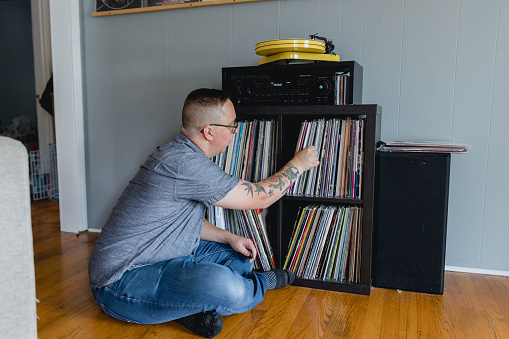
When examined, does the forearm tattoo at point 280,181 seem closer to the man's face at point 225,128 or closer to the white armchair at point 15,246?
the man's face at point 225,128

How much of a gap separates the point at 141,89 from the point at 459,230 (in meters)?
1.82

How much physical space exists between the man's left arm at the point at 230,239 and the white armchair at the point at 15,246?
39.0 inches

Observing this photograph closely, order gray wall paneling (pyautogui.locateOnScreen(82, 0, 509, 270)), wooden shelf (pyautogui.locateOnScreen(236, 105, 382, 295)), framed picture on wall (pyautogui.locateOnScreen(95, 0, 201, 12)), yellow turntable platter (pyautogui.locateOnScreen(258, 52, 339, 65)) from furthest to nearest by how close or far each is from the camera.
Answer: framed picture on wall (pyautogui.locateOnScreen(95, 0, 201, 12)) → gray wall paneling (pyautogui.locateOnScreen(82, 0, 509, 270)) → yellow turntable platter (pyautogui.locateOnScreen(258, 52, 339, 65)) → wooden shelf (pyautogui.locateOnScreen(236, 105, 382, 295))

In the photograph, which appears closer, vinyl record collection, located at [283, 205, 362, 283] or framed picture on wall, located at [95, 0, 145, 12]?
vinyl record collection, located at [283, 205, 362, 283]

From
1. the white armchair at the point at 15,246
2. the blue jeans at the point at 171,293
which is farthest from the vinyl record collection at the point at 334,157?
the white armchair at the point at 15,246

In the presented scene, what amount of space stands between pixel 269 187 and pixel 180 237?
38cm

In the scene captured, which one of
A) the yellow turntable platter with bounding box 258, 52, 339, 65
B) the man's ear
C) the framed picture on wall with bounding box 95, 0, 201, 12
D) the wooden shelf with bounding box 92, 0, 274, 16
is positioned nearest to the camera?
the man's ear

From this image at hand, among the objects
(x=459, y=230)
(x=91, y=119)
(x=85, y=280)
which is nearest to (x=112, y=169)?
(x=91, y=119)

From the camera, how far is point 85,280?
2.02m

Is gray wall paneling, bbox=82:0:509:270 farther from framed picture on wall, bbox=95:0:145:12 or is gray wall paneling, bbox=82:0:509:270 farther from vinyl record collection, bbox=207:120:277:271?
vinyl record collection, bbox=207:120:277:271

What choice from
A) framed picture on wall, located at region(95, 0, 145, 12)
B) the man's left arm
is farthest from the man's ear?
framed picture on wall, located at region(95, 0, 145, 12)

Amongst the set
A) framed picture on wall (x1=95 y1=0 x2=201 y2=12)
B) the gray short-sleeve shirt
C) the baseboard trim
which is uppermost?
framed picture on wall (x1=95 y1=0 x2=201 y2=12)

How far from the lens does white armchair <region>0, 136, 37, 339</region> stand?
2.82ft

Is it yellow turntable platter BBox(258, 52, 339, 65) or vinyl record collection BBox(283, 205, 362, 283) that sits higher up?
yellow turntable platter BBox(258, 52, 339, 65)
